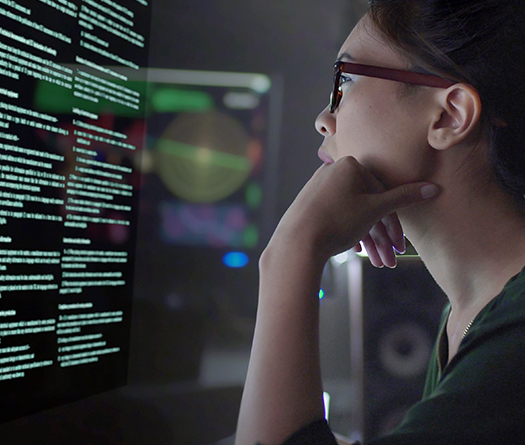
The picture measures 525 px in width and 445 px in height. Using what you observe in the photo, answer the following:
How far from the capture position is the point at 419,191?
27.1 inches

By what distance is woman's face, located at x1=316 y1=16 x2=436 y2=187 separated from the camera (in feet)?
2.29

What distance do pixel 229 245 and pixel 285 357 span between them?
88 centimetres

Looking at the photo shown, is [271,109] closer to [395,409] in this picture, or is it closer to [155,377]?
[155,377]

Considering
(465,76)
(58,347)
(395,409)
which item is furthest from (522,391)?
(395,409)

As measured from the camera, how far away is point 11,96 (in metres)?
0.81

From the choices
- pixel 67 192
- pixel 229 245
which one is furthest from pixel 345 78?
pixel 229 245

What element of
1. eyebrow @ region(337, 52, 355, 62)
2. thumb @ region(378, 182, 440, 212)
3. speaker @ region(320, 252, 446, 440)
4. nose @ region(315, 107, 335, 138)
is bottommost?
speaker @ region(320, 252, 446, 440)

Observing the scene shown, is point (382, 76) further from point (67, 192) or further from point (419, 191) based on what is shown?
point (67, 192)

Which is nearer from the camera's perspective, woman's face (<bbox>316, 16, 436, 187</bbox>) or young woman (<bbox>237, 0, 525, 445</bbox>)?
young woman (<bbox>237, 0, 525, 445</bbox>)

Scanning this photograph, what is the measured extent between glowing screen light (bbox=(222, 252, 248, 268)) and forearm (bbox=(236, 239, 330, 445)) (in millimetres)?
807

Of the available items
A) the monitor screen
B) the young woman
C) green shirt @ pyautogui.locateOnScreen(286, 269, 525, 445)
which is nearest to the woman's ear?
the young woman

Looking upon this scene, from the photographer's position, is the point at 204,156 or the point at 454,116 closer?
the point at 454,116

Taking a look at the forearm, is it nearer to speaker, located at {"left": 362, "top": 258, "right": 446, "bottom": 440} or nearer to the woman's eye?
the woman's eye

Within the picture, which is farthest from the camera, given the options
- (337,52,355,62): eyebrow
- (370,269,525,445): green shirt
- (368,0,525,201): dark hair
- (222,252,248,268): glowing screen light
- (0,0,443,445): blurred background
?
(222,252,248,268): glowing screen light
